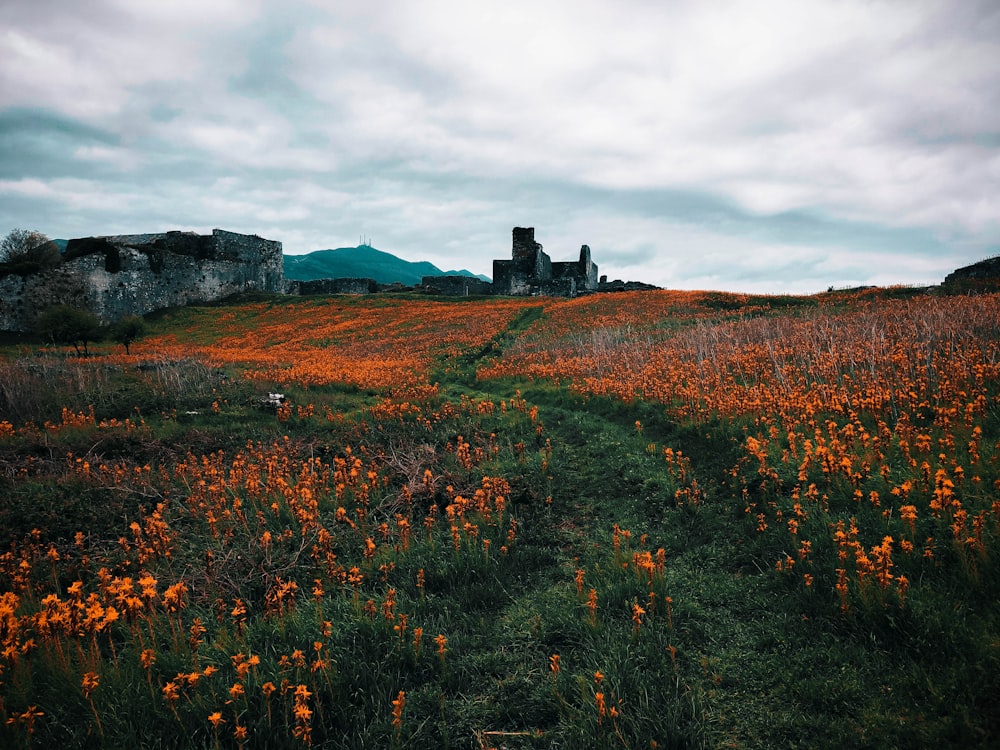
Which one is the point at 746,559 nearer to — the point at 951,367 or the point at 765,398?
the point at 765,398

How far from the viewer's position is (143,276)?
39.7 metres

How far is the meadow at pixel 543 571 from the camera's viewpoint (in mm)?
3186

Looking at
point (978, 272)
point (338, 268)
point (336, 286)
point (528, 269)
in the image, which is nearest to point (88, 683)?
point (978, 272)

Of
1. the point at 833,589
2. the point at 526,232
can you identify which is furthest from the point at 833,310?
the point at 526,232

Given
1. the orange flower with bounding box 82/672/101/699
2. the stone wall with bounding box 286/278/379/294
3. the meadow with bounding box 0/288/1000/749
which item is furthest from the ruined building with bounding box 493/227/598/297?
the orange flower with bounding box 82/672/101/699

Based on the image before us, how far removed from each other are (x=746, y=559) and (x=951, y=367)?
5.25 m

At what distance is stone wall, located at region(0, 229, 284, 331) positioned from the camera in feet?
104

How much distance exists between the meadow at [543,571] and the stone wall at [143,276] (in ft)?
92.3

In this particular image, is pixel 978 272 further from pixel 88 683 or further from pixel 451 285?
pixel 451 285

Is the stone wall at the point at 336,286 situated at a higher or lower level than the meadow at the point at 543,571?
higher

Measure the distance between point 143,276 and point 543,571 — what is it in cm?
4603

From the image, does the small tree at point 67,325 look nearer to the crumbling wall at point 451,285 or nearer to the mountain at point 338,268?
the crumbling wall at point 451,285

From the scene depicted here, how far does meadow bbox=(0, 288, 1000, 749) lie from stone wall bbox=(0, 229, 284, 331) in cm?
2814

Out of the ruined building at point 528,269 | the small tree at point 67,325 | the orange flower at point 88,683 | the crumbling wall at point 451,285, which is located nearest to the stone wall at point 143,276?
the small tree at point 67,325
